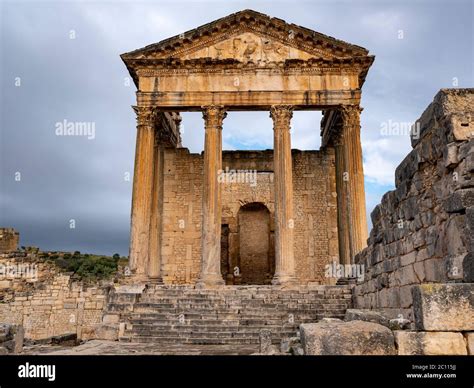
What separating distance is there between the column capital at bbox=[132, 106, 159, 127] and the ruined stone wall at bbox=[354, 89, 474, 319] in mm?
11533

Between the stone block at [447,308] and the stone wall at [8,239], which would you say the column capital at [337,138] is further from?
the stone wall at [8,239]

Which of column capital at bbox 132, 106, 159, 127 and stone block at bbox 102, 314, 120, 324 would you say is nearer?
stone block at bbox 102, 314, 120, 324

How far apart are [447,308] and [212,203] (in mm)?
13711

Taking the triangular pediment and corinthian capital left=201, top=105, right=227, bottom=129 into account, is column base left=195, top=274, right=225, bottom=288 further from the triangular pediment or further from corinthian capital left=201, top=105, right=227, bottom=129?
the triangular pediment

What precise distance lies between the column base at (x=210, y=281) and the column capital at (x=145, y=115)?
21.2 feet

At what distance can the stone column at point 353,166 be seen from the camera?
17734mm

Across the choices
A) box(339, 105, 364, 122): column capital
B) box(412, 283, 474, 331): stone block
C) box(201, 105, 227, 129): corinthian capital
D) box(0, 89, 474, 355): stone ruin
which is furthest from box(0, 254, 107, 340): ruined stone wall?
box(412, 283, 474, 331): stone block

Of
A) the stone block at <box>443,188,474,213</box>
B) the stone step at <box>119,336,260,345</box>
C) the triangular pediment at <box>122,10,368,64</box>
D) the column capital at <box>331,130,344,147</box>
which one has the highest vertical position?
the triangular pediment at <box>122,10,368,64</box>

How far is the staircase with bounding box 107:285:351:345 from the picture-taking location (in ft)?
40.0

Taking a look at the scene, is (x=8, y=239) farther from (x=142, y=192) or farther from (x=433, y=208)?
(x=433, y=208)

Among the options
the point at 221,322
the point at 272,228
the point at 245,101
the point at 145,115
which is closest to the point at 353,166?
the point at 245,101

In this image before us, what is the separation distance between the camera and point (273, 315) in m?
13.4
